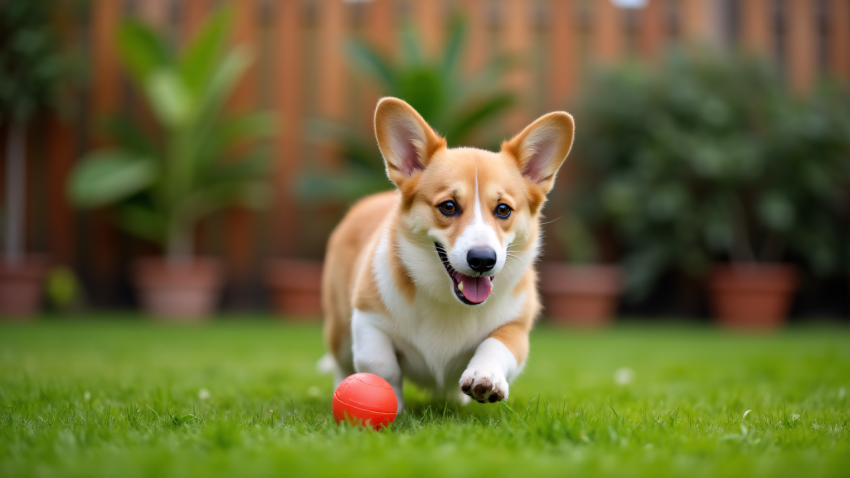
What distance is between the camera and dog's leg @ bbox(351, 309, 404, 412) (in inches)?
92.4

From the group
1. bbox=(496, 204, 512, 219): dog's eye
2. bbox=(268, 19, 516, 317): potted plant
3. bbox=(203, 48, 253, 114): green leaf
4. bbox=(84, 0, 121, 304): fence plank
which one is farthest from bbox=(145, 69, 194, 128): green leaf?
bbox=(496, 204, 512, 219): dog's eye

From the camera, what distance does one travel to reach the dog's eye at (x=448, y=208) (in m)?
2.27

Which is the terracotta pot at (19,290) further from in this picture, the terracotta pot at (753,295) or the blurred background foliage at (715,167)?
the terracotta pot at (753,295)

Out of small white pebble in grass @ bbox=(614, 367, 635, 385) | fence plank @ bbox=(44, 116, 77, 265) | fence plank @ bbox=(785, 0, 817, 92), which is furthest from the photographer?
fence plank @ bbox=(785, 0, 817, 92)

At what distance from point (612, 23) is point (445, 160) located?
18.3 ft

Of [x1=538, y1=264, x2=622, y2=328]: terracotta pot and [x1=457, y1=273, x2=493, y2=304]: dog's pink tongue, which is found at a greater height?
[x1=457, y1=273, x2=493, y2=304]: dog's pink tongue

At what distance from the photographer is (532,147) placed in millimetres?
2537

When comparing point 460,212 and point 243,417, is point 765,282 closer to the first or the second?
point 460,212

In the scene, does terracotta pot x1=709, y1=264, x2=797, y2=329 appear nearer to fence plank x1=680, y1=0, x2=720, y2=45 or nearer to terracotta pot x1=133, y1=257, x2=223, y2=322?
fence plank x1=680, y1=0, x2=720, y2=45

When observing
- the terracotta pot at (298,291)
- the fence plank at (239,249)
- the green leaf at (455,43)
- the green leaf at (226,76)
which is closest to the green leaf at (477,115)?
the green leaf at (455,43)

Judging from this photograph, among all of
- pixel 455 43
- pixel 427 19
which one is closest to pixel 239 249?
pixel 455 43

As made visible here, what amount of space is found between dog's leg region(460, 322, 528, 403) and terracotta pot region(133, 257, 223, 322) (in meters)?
4.53

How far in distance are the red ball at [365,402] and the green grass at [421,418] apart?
0.06m

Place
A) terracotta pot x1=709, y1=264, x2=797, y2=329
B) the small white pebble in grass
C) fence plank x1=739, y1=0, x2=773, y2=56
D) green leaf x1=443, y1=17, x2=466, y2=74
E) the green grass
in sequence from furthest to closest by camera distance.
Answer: fence plank x1=739, y1=0, x2=773, y2=56 → green leaf x1=443, y1=17, x2=466, y2=74 → terracotta pot x1=709, y1=264, x2=797, y2=329 → the small white pebble in grass → the green grass
